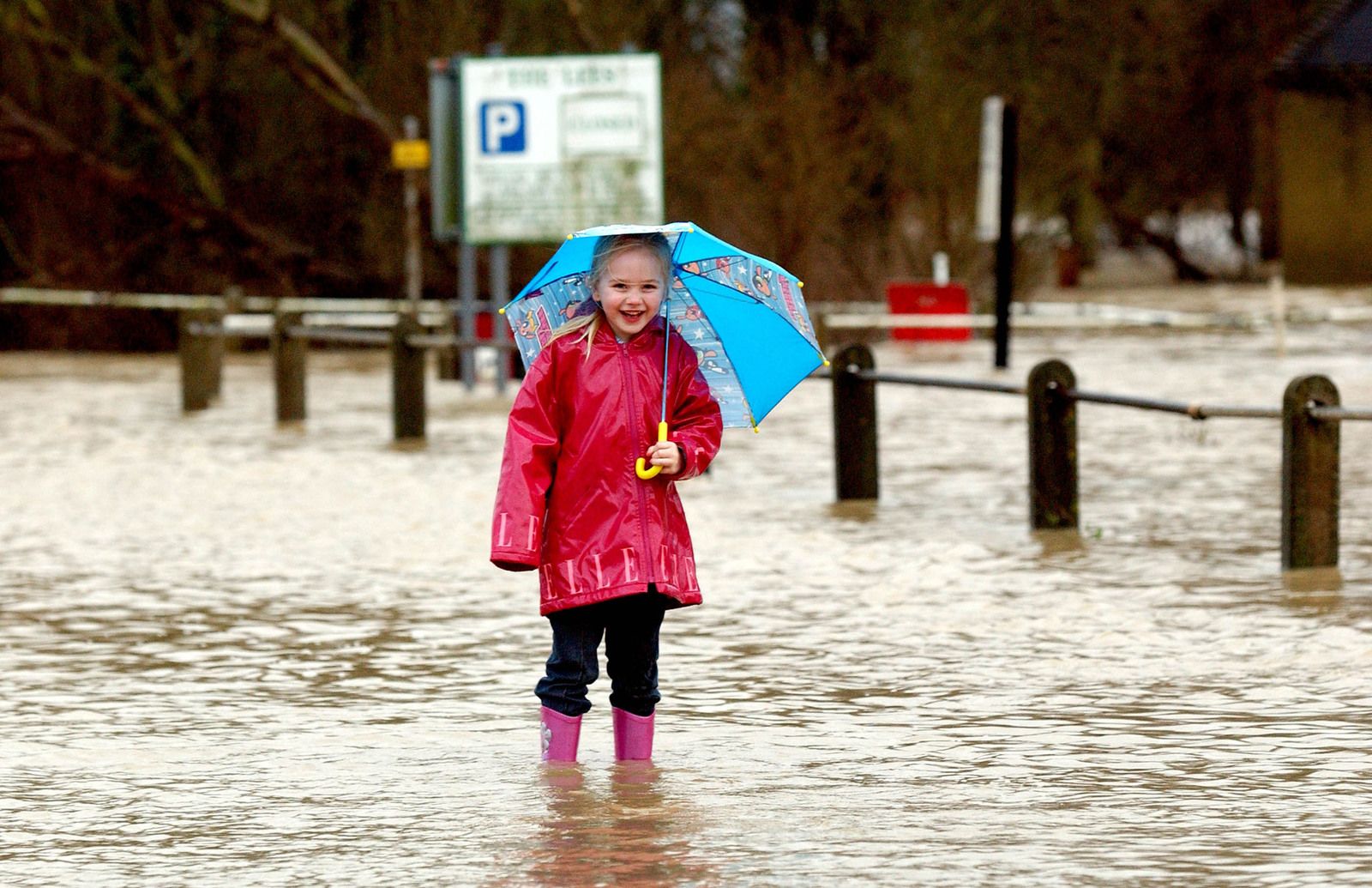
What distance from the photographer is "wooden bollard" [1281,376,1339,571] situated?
32.3ft

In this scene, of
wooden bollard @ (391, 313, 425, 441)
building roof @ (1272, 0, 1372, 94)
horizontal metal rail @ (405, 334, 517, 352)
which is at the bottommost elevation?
wooden bollard @ (391, 313, 425, 441)

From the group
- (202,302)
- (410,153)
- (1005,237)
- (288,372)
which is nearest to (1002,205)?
(1005,237)

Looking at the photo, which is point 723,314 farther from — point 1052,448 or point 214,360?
point 214,360

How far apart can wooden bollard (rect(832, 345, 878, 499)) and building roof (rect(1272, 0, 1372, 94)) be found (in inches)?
965

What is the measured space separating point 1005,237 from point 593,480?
16728 mm

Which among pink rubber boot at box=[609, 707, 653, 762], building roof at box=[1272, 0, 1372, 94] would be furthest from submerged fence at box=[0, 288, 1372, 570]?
building roof at box=[1272, 0, 1372, 94]

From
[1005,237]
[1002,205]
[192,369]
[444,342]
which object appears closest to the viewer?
[444,342]

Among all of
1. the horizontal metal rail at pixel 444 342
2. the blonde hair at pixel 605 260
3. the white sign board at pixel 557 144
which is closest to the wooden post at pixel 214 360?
the white sign board at pixel 557 144

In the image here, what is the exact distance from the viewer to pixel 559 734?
6.45 meters

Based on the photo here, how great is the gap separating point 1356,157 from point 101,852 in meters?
33.5

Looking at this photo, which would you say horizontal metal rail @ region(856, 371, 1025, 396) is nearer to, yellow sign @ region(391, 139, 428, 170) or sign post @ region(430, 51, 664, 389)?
sign post @ region(430, 51, 664, 389)

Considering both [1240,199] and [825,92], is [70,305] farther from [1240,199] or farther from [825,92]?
[1240,199]

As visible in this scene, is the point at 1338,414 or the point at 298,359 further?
the point at 298,359

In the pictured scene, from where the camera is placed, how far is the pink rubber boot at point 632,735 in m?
6.49
